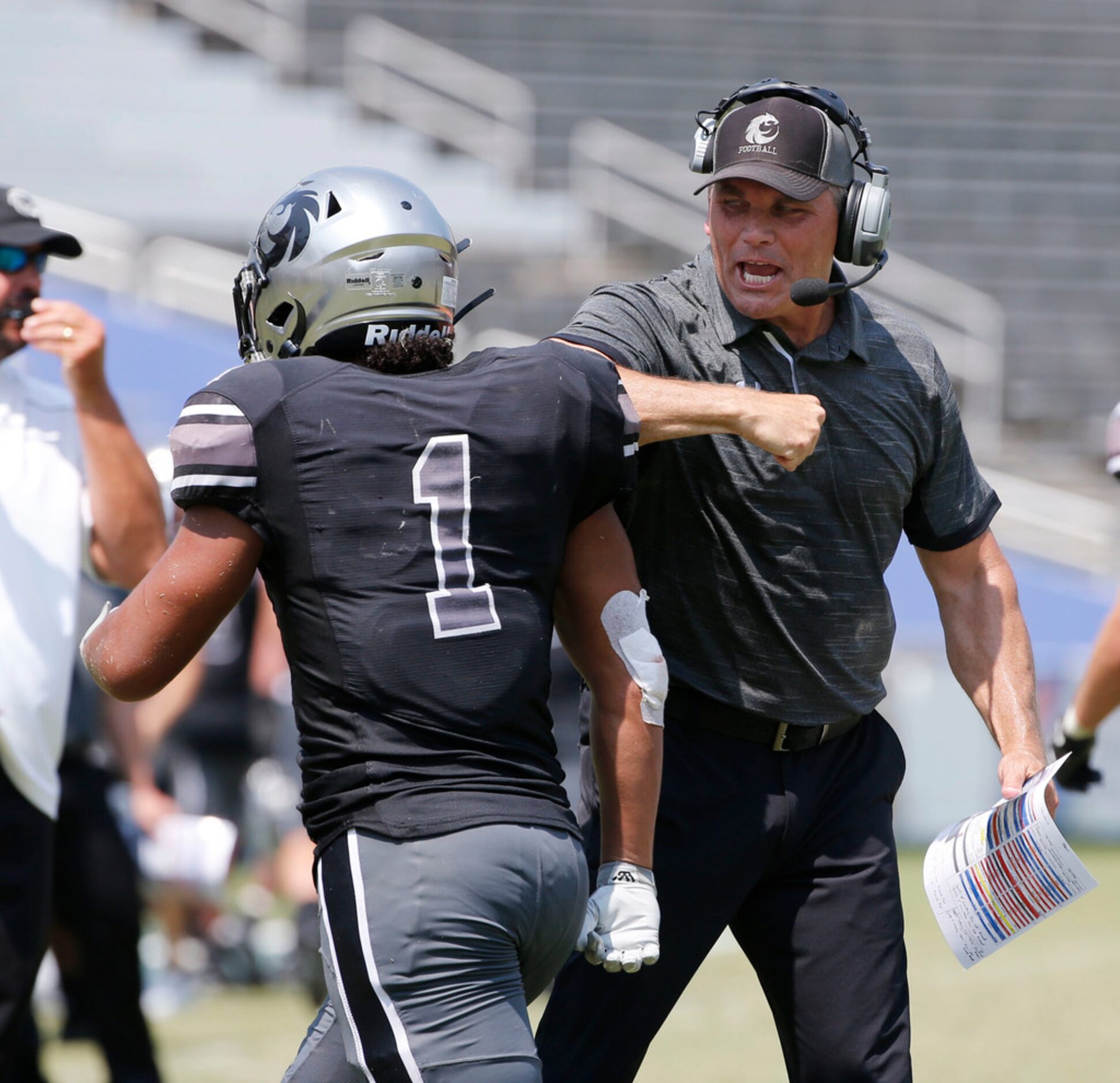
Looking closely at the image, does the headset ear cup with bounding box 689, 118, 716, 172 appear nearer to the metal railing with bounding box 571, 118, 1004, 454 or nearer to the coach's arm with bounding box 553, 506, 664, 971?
the coach's arm with bounding box 553, 506, 664, 971

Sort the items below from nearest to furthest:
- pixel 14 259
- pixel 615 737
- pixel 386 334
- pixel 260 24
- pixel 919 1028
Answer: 1. pixel 386 334
2. pixel 615 737
3. pixel 14 259
4. pixel 919 1028
5. pixel 260 24

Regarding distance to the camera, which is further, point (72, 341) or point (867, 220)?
point (72, 341)

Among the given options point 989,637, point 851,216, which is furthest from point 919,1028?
point 851,216

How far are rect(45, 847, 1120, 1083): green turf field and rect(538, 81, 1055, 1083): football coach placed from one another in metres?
2.14

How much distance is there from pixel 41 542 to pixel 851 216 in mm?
1785

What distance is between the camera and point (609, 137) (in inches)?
551

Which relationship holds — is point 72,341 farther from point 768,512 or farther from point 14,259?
point 768,512

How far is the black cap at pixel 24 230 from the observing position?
3656 millimetres

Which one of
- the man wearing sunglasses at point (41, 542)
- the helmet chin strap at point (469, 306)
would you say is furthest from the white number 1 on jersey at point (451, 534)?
the man wearing sunglasses at point (41, 542)

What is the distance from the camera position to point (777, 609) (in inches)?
112

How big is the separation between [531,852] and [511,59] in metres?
13.6

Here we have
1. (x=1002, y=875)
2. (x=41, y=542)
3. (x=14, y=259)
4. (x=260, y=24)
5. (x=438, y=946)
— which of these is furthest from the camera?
(x=260, y=24)

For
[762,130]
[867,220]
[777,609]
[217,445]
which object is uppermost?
[762,130]

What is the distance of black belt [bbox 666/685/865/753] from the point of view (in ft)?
9.37
